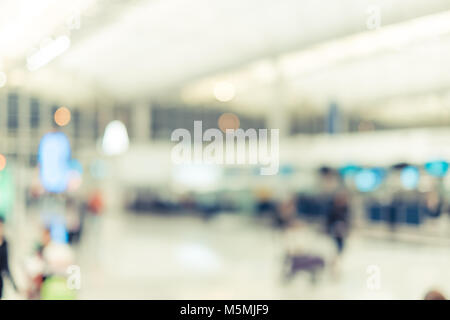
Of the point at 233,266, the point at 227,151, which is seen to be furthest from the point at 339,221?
the point at 227,151

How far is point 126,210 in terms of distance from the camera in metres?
19.9

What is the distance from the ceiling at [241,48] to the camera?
6984mm

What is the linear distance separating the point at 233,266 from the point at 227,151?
8861 millimetres

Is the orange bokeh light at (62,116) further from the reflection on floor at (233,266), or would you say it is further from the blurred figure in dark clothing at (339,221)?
the blurred figure in dark clothing at (339,221)

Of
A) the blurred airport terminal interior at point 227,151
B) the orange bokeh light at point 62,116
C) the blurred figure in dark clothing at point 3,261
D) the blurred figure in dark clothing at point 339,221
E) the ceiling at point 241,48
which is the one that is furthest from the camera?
the orange bokeh light at point 62,116

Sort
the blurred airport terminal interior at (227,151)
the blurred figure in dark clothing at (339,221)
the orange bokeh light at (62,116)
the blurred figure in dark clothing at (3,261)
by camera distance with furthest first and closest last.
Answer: the orange bokeh light at (62,116)
the blurred figure in dark clothing at (339,221)
the blurred airport terminal interior at (227,151)
the blurred figure in dark clothing at (3,261)

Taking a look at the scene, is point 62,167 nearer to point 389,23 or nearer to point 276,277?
point 276,277

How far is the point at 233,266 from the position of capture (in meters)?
8.96

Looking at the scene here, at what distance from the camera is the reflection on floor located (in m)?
6.86

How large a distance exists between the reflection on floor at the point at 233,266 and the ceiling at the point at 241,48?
11.4 ft

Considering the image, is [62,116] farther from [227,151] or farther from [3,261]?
[3,261]

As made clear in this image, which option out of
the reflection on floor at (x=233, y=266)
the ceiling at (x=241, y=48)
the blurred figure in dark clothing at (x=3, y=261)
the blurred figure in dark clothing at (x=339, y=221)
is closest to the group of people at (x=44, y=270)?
the blurred figure in dark clothing at (x=3, y=261)

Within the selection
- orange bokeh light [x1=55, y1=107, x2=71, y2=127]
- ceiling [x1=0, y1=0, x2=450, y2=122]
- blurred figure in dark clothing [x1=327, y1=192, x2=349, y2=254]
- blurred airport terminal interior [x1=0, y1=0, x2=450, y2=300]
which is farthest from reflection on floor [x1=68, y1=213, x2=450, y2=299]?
orange bokeh light [x1=55, y1=107, x2=71, y2=127]
